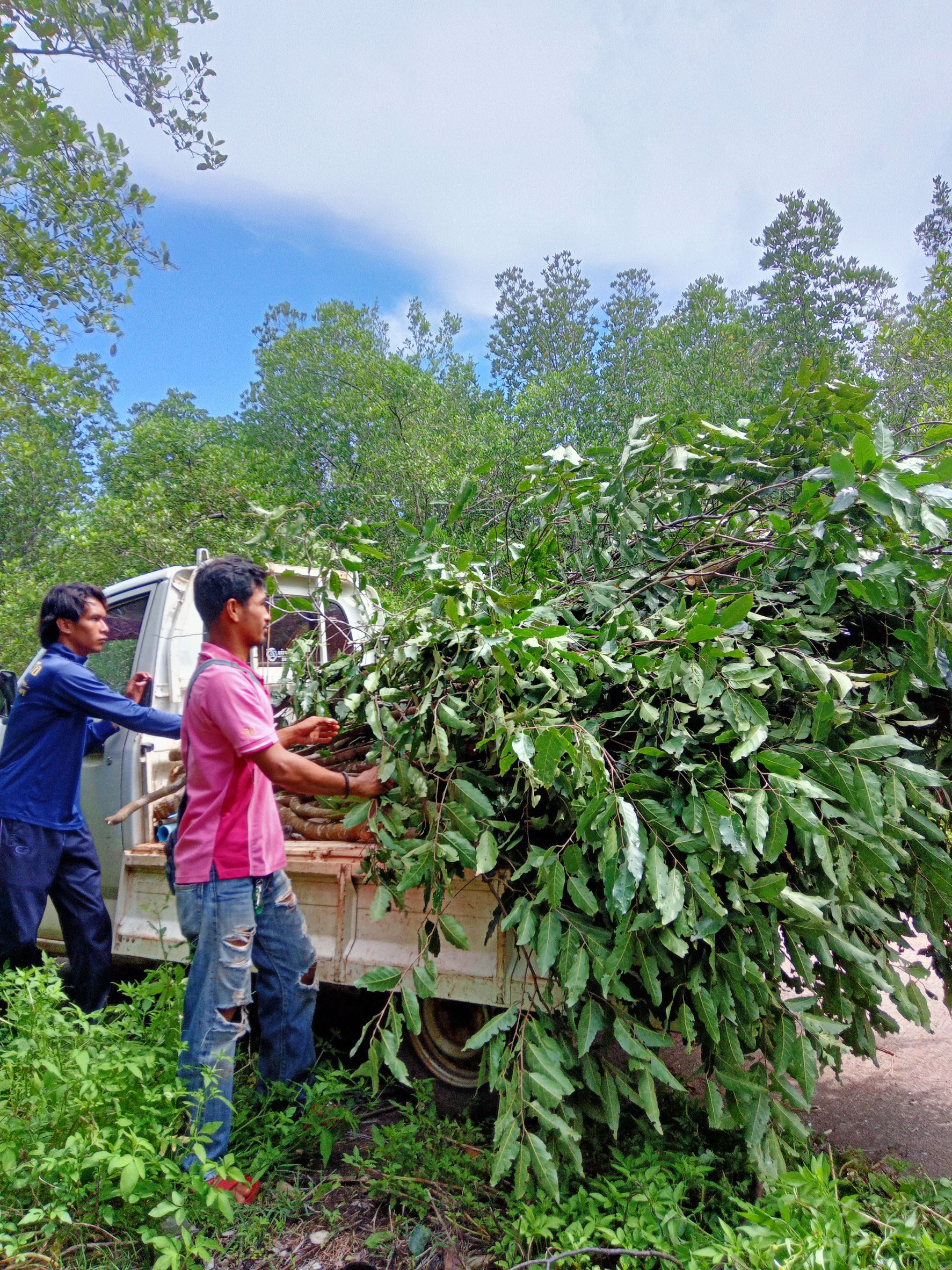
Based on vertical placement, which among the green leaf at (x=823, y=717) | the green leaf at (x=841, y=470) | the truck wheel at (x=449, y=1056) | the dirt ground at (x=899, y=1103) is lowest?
the dirt ground at (x=899, y=1103)

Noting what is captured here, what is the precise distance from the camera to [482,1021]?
10.2ft

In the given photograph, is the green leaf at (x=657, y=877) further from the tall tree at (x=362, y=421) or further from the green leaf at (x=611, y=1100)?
the tall tree at (x=362, y=421)

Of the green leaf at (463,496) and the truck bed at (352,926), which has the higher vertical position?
the green leaf at (463,496)

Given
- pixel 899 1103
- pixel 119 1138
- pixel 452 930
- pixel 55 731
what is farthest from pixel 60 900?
pixel 899 1103

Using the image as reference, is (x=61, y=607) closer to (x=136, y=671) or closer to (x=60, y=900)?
(x=136, y=671)

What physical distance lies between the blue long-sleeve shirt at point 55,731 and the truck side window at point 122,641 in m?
0.58

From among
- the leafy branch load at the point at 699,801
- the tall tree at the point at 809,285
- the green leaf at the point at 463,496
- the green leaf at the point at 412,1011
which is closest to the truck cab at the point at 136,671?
the green leaf at the point at 463,496

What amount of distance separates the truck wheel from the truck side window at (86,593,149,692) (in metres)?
2.29

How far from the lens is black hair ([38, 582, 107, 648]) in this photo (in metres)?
3.80

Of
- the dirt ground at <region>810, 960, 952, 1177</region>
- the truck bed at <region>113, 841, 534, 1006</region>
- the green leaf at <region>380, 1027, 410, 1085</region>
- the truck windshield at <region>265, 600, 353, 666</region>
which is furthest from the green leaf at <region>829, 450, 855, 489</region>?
the truck windshield at <region>265, 600, 353, 666</region>

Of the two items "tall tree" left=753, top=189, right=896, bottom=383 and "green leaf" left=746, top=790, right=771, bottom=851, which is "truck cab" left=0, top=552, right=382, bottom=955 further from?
"tall tree" left=753, top=189, right=896, bottom=383

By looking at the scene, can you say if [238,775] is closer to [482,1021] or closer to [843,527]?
[482,1021]

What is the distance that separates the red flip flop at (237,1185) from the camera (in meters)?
2.55

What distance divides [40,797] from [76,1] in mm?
4920
